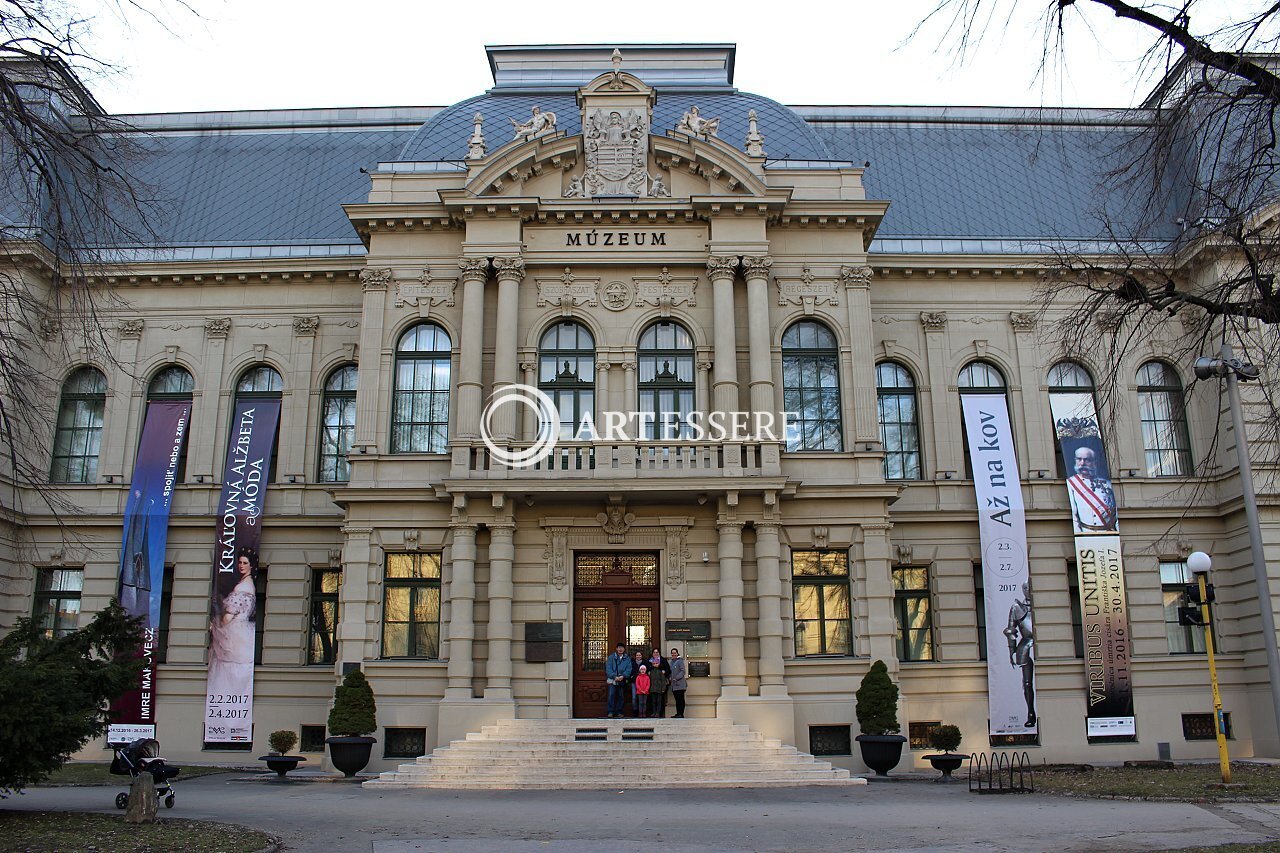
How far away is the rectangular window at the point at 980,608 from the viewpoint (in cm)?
3081

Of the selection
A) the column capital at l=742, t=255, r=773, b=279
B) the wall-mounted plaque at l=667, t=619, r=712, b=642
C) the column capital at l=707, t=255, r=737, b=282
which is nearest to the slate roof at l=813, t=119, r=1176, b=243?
the column capital at l=742, t=255, r=773, b=279

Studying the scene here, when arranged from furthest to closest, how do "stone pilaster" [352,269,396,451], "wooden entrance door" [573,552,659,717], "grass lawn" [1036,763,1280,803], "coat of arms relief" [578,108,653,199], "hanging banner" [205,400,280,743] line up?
"coat of arms relief" [578,108,653,199] → "hanging banner" [205,400,280,743] → "stone pilaster" [352,269,396,451] → "wooden entrance door" [573,552,659,717] → "grass lawn" [1036,763,1280,803]

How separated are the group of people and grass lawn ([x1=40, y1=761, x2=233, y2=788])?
32.3ft

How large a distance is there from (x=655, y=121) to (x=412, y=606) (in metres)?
15.8

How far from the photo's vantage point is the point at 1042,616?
31000 mm

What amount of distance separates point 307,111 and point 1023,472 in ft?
90.4

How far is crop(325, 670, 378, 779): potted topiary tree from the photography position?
25.2 m

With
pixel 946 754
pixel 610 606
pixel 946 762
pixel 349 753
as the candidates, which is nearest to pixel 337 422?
pixel 610 606

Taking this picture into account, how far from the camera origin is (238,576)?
99.4 ft

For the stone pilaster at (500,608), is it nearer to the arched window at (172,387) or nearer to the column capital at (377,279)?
the column capital at (377,279)

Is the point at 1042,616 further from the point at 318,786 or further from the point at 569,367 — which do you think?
the point at 318,786

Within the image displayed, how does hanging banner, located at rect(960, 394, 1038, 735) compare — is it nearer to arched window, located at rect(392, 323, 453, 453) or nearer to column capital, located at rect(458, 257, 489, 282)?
column capital, located at rect(458, 257, 489, 282)

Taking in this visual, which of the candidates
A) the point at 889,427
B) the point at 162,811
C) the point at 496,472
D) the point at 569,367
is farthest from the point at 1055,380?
the point at 162,811

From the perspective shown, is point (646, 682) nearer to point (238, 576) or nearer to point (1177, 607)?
point (238, 576)
